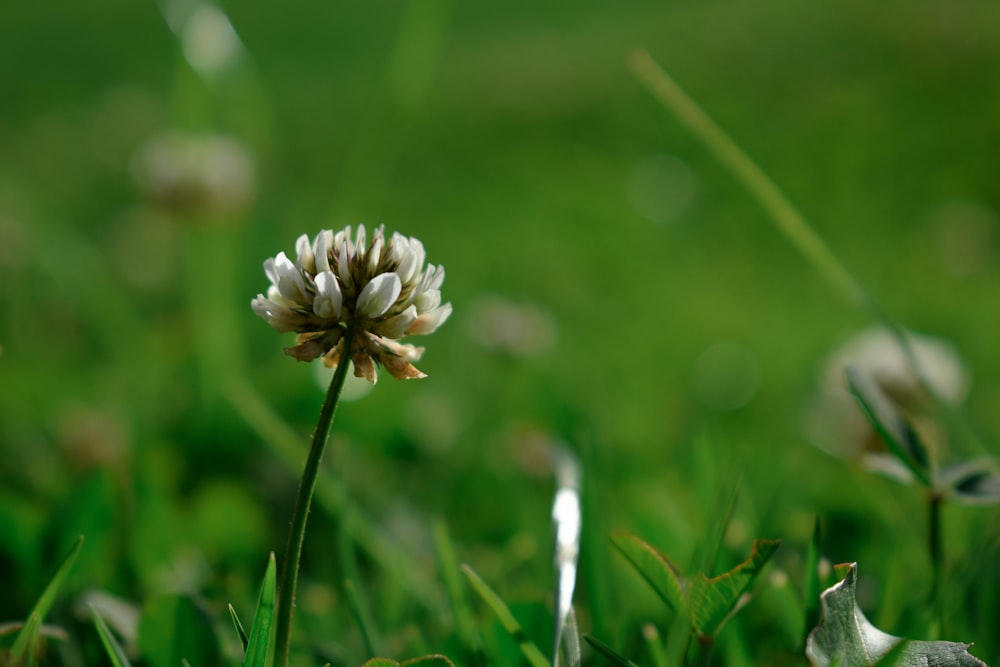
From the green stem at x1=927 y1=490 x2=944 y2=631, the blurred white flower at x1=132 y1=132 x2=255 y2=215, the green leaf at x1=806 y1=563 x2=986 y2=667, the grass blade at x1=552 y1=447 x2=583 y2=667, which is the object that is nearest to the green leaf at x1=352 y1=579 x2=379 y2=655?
the grass blade at x1=552 y1=447 x2=583 y2=667

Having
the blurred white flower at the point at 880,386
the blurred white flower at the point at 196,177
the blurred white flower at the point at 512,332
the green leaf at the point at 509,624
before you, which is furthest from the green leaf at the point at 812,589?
the blurred white flower at the point at 196,177

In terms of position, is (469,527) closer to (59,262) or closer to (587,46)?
(59,262)

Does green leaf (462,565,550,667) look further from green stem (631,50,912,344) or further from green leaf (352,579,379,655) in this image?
green stem (631,50,912,344)

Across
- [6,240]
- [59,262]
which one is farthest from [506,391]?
[6,240]

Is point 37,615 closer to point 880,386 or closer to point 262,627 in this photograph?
point 262,627

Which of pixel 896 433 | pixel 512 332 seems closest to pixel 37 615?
pixel 896 433
